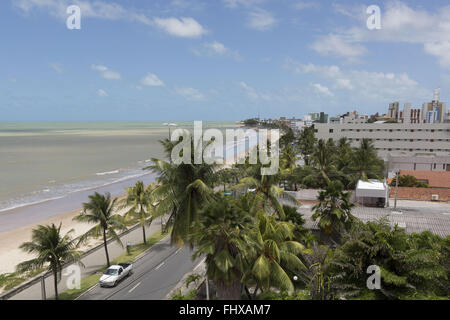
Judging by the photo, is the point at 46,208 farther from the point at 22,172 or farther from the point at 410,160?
the point at 410,160

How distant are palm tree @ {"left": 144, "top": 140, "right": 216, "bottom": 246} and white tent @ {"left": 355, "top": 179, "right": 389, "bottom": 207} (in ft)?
58.8

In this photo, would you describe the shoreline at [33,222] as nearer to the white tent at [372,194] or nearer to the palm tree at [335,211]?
the palm tree at [335,211]

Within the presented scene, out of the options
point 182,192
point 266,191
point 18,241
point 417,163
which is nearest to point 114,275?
point 182,192

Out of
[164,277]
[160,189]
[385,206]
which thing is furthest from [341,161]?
[160,189]

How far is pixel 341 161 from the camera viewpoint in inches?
1673

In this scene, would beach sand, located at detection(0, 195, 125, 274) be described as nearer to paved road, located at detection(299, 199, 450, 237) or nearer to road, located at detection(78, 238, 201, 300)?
road, located at detection(78, 238, 201, 300)

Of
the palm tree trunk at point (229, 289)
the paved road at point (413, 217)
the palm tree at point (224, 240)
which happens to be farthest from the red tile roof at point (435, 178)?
the palm tree at point (224, 240)

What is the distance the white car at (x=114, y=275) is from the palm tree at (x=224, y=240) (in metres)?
9.88

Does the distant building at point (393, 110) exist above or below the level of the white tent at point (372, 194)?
above

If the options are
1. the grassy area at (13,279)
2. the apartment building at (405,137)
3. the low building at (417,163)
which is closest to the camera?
the grassy area at (13,279)

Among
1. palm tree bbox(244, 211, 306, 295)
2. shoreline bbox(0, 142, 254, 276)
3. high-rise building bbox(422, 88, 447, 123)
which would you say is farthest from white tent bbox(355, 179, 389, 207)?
high-rise building bbox(422, 88, 447, 123)

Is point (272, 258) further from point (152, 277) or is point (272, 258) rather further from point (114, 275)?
point (114, 275)

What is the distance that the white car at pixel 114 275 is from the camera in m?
17.7

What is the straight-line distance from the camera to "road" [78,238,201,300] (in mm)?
16625
